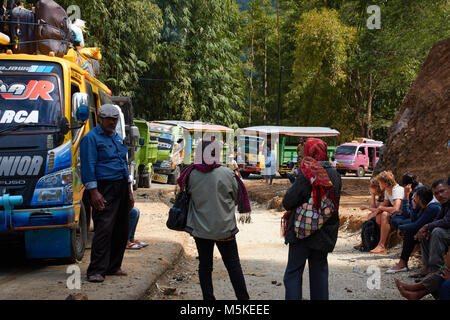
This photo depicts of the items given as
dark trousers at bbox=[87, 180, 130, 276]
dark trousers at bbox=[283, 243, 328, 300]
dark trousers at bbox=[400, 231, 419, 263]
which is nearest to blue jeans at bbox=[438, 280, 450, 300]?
dark trousers at bbox=[283, 243, 328, 300]

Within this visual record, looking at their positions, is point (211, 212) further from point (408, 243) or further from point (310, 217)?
point (408, 243)

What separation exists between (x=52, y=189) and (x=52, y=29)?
2.52 meters

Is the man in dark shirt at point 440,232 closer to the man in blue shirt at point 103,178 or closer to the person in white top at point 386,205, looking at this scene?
the person in white top at point 386,205

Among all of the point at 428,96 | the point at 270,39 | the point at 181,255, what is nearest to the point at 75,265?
the point at 181,255

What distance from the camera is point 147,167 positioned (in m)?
22.1

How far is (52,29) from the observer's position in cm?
824

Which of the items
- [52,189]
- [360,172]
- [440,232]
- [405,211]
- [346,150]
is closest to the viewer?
[440,232]

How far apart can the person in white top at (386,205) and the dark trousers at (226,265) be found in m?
4.32

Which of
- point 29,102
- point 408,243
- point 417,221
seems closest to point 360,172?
point 408,243

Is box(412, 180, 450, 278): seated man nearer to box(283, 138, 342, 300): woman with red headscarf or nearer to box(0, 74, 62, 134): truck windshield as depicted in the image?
box(283, 138, 342, 300): woman with red headscarf

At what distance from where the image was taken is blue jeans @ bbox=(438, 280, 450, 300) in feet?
17.3

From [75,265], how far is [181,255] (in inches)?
94.4

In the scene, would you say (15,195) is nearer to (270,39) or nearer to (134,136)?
(134,136)

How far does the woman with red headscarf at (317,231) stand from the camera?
5.27 metres
